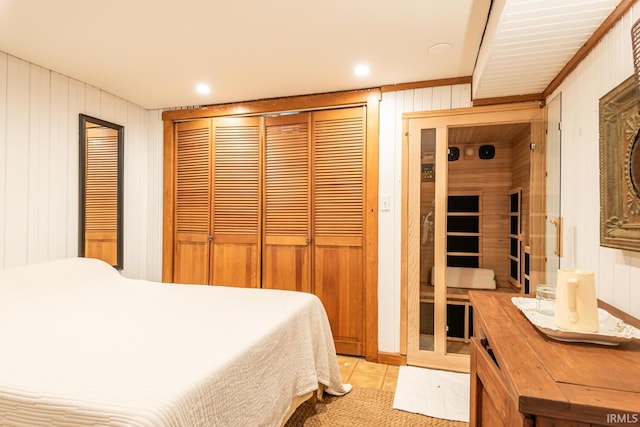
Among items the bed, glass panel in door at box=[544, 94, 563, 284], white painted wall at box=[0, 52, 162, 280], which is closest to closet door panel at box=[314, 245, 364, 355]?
the bed

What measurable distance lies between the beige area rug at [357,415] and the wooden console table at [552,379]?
0.91 metres

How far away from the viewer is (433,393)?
239cm

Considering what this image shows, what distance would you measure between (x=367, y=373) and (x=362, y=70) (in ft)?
7.60

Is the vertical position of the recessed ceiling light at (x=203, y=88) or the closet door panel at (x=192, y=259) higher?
the recessed ceiling light at (x=203, y=88)

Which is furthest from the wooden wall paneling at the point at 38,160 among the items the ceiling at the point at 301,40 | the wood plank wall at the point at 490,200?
the wood plank wall at the point at 490,200

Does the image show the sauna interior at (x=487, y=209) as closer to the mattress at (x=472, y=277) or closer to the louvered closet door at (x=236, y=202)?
the mattress at (x=472, y=277)

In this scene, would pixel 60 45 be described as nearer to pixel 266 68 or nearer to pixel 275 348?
pixel 266 68

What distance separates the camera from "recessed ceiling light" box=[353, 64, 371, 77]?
98.3 inches

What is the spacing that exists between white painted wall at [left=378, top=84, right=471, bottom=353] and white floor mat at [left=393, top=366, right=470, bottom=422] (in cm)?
30

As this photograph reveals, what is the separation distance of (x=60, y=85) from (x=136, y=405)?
2700 millimetres

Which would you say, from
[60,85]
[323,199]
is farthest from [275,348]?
[60,85]

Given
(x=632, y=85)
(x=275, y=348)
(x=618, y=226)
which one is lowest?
(x=275, y=348)

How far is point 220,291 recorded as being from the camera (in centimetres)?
230

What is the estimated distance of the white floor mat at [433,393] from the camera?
2.17 meters
